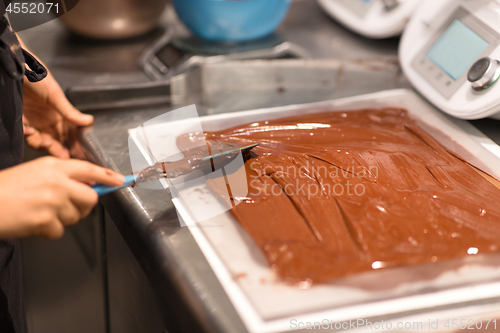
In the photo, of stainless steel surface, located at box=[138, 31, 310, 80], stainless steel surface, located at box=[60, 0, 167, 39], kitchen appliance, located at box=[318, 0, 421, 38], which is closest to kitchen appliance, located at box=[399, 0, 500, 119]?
kitchen appliance, located at box=[318, 0, 421, 38]

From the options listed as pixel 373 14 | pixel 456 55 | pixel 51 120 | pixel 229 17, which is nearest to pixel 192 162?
pixel 51 120

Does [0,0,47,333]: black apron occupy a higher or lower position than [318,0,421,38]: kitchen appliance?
lower

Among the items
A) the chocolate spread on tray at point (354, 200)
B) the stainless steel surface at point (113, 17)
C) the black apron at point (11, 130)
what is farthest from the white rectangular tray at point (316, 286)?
the stainless steel surface at point (113, 17)

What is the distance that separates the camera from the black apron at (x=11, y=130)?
2.46 feet

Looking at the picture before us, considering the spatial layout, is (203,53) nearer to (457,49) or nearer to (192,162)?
(192,162)

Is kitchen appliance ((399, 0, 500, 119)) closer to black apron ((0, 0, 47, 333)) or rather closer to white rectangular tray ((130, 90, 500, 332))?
white rectangular tray ((130, 90, 500, 332))

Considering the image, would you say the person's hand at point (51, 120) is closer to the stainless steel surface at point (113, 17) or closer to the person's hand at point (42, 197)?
the stainless steel surface at point (113, 17)

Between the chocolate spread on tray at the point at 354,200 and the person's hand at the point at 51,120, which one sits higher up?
the chocolate spread on tray at the point at 354,200

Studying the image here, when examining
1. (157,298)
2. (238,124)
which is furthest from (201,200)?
(238,124)

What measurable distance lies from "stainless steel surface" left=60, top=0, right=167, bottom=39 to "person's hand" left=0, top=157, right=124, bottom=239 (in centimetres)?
90

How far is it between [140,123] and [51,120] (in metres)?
0.25

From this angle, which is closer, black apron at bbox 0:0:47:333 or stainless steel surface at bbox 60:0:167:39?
black apron at bbox 0:0:47:333

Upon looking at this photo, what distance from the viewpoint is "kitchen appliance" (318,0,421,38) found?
55.0 inches

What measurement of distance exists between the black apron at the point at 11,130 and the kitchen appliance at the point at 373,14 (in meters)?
1.17
